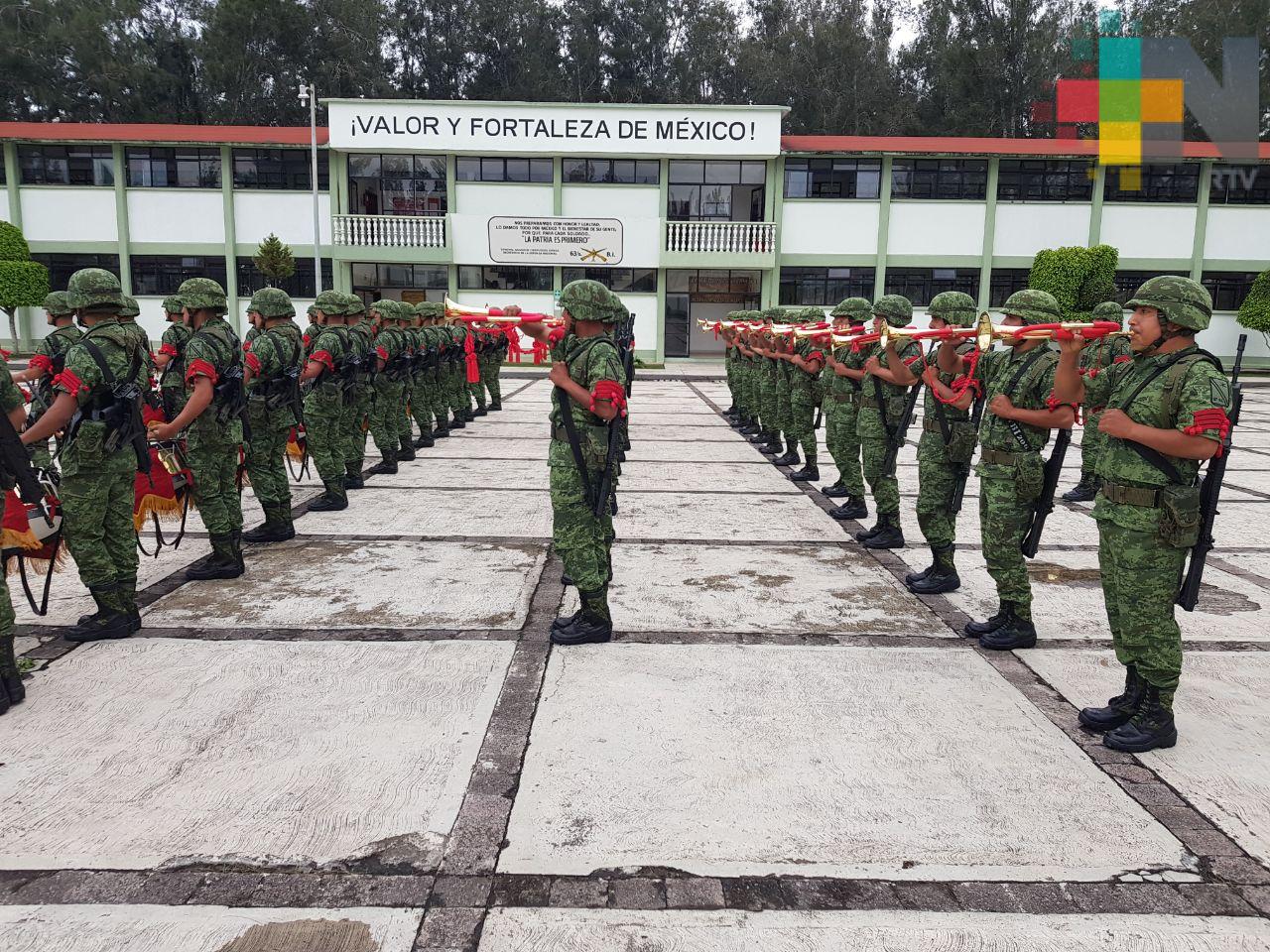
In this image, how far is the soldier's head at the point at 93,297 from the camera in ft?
15.2

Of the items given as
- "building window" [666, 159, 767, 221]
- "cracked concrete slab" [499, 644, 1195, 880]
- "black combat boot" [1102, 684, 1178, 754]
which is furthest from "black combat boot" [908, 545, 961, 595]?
"building window" [666, 159, 767, 221]

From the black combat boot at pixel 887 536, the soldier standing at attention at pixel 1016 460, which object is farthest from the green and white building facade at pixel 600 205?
the soldier standing at attention at pixel 1016 460

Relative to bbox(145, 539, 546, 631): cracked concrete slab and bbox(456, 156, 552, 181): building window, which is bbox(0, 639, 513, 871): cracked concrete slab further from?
bbox(456, 156, 552, 181): building window

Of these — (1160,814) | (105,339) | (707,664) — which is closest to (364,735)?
(707,664)

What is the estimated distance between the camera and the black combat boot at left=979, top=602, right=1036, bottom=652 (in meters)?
4.62

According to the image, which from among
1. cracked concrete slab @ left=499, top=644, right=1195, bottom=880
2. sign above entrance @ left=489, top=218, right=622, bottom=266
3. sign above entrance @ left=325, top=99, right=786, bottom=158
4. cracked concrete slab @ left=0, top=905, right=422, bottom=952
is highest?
sign above entrance @ left=325, top=99, right=786, bottom=158

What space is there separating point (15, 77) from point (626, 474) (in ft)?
143

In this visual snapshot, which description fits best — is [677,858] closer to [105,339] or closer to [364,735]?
[364,735]

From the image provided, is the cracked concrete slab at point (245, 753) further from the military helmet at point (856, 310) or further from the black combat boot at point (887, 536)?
the military helmet at point (856, 310)

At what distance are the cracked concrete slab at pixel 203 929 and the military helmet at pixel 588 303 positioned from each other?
284 centimetres

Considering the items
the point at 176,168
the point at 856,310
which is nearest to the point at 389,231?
the point at 176,168

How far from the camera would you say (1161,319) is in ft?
11.5

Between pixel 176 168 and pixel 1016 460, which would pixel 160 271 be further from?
pixel 1016 460

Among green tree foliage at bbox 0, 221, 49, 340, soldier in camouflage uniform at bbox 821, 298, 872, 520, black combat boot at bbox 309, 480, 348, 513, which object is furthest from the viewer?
green tree foliage at bbox 0, 221, 49, 340
